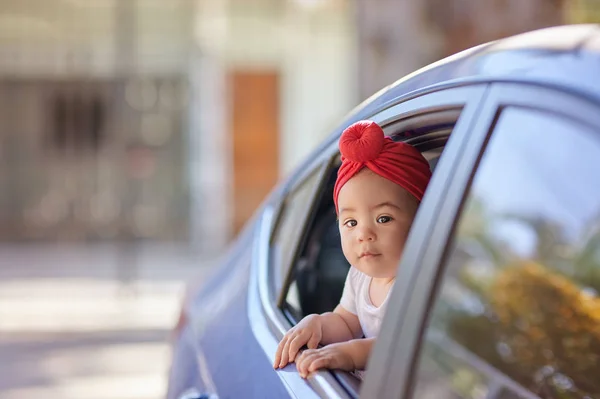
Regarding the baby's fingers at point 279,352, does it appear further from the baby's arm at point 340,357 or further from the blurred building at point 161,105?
the blurred building at point 161,105

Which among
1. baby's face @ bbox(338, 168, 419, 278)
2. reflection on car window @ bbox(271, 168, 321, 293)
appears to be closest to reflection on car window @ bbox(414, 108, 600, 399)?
baby's face @ bbox(338, 168, 419, 278)

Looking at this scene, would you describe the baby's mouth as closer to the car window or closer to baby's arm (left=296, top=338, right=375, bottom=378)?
baby's arm (left=296, top=338, right=375, bottom=378)

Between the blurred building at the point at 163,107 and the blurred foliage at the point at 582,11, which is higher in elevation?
the blurred foliage at the point at 582,11

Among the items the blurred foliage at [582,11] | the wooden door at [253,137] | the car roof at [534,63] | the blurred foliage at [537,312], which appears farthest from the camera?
the wooden door at [253,137]

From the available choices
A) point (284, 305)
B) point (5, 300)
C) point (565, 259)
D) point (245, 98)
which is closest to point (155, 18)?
point (245, 98)

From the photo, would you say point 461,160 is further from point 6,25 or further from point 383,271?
point 6,25

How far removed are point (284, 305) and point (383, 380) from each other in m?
0.98

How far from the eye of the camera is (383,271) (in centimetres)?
209

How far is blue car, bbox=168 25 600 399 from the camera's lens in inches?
65.9

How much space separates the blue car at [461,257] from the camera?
5.49 feet

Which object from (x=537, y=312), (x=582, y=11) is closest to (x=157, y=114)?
(x=582, y=11)

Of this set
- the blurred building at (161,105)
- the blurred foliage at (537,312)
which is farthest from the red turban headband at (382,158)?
the blurred building at (161,105)

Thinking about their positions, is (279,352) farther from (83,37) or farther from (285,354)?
(83,37)

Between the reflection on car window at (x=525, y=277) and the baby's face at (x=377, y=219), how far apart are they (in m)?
0.11
